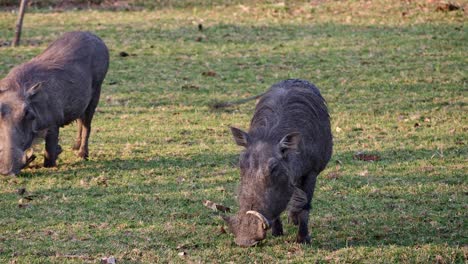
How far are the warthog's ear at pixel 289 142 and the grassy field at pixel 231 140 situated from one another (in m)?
0.71

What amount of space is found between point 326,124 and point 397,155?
8.69 ft

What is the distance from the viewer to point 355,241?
6.11m

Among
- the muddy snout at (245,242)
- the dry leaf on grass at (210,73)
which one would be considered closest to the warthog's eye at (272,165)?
the muddy snout at (245,242)

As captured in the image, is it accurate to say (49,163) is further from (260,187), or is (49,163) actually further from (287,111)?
(260,187)

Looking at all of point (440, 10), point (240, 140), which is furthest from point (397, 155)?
point (440, 10)

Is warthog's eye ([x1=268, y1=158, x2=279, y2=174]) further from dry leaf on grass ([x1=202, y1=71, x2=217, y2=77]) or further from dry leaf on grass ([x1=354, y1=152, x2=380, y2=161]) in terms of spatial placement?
dry leaf on grass ([x1=202, y1=71, x2=217, y2=77])

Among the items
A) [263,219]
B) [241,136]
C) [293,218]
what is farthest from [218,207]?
[263,219]

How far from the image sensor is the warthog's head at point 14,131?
7.83m

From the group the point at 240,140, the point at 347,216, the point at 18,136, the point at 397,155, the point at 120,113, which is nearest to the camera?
the point at 240,140

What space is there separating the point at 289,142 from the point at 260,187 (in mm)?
363

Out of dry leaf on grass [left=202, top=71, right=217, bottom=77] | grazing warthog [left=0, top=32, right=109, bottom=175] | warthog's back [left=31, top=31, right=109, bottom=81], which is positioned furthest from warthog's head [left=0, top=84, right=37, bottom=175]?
dry leaf on grass [left=202, top=71, right=217, bottom=77]

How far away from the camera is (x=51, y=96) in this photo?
8.40 meters

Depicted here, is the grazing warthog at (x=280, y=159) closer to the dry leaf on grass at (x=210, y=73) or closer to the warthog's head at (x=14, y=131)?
the warthog's head at (x=14, y=131)

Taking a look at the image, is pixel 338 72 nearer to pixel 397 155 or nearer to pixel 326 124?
Result: pixel 397 155
